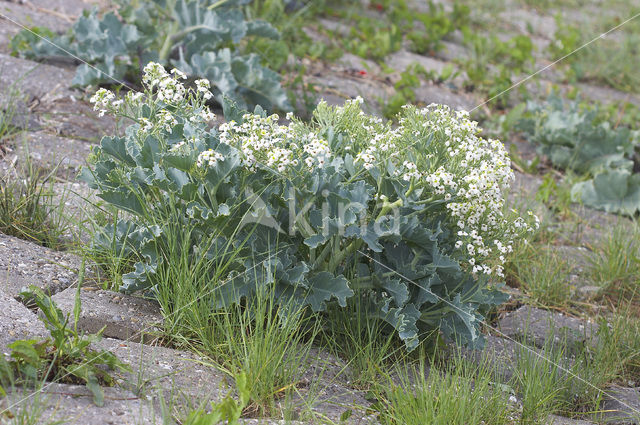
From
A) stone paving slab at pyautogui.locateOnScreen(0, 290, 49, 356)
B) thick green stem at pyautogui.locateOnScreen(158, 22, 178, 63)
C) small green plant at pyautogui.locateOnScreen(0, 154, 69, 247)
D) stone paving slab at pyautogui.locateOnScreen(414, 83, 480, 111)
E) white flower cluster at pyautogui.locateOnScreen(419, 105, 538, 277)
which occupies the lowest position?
stone paving slab at pyautogui.locateOnScreen(0, 290, 49, 356)

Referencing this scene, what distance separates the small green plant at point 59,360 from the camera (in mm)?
1786

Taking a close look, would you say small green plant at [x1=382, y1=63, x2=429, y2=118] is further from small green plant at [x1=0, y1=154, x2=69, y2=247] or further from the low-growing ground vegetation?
small green plant at [x1=0, y1=154, x2=69, y2=247]

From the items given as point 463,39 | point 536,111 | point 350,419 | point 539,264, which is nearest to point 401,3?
point 463,39

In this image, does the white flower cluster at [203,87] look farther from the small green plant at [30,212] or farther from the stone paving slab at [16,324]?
the stone paving slab at [16,324]

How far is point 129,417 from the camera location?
1764mm

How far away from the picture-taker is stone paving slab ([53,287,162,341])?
2172 mm

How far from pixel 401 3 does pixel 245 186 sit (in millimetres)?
4136

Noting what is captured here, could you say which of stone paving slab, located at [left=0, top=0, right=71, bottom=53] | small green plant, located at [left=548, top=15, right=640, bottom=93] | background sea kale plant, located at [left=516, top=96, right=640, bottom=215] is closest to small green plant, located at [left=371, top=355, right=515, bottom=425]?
background sea kale plant, located at [left=516, top=96, right=640, bottom=215]

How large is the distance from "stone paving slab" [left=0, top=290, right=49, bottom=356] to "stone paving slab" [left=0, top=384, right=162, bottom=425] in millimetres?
214

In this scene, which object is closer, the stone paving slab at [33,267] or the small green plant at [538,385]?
the small green plant at [538,385]

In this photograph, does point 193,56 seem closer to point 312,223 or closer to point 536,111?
point 312,223

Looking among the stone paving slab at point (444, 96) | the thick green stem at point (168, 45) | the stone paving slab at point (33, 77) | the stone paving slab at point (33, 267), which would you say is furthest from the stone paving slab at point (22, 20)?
the stone paving slab at point (444, 96)

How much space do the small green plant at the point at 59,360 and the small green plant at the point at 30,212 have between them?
0.73 m

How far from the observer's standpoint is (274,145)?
2303 mm
